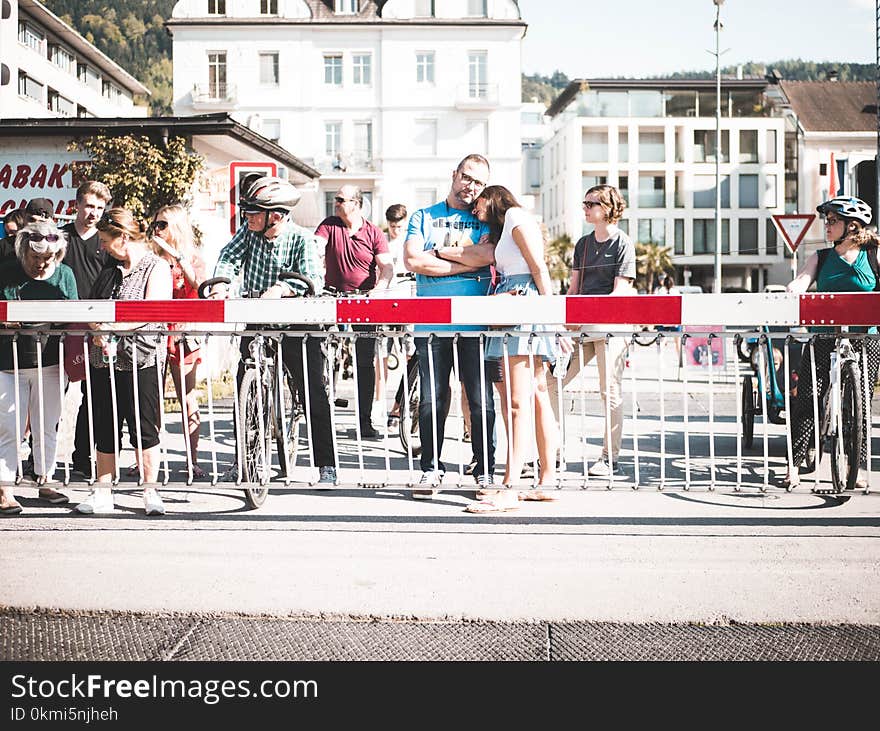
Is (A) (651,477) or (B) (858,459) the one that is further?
(A) (651,477)

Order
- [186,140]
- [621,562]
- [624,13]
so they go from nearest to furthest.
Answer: [621,562] → [624,13] → [186,140]

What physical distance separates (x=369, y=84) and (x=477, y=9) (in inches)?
286

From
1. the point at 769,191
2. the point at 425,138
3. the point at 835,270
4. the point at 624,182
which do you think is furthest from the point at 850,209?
the point at 769,191

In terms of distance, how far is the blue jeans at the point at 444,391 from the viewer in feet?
23.7

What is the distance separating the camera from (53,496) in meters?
7.12

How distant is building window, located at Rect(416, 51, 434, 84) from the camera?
63.2m

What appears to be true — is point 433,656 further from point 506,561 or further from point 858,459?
point 858,459

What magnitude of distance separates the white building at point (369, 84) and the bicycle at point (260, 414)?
183ft

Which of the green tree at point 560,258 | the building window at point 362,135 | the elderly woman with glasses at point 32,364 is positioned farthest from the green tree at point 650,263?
the elderly woman with glasses at point 32,364

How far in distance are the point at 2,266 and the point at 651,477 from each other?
4.40 m

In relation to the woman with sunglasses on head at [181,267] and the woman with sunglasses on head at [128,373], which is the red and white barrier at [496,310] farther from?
the woman with sunglasses on head at [181,267]

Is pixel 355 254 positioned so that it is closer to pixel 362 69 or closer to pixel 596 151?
pixel 362 69

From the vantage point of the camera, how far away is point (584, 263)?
823 cm

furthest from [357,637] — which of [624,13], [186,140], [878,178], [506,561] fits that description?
[186,140]
